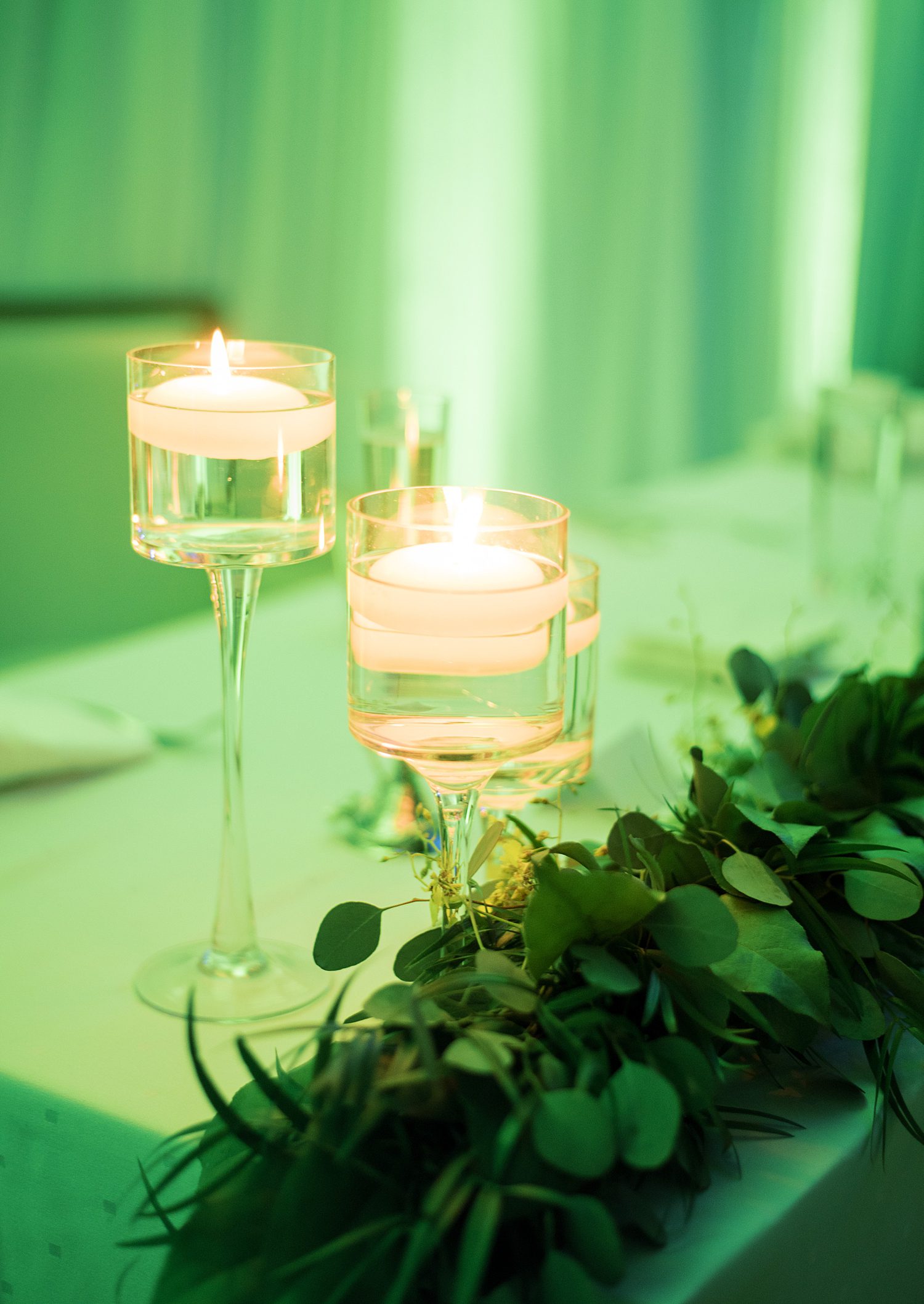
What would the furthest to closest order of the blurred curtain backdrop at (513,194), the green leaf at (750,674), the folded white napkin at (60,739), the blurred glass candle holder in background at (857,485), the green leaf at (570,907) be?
the blurred curtain backdrop at (513,194)
the blurred glass candle holder in background at (857,485)
the folded white napkin at (60,739)
the green leaf at (750,674)
the green leaf at (570,907)

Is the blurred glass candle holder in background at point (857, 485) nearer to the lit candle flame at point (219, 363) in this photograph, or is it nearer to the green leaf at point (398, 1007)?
the lit candle flame at point (219, 363)

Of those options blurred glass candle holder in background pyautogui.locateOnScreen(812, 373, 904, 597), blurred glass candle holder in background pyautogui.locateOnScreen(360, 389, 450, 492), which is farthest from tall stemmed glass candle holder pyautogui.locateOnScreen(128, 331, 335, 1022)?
blurred glass candle holder in background pyautogui.locateOnScreen(812, 373, 904, 597)

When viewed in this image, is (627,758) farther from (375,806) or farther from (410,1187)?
(410,1187)

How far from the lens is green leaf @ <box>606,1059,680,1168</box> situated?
1.32 feet

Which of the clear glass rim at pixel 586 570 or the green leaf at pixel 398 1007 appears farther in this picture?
the clear glass rim at pixel 586 570

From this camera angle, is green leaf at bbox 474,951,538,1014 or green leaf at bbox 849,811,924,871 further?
green leaf at bbox 849,811,924,871

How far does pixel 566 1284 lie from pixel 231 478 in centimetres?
37

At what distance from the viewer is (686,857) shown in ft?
1.90

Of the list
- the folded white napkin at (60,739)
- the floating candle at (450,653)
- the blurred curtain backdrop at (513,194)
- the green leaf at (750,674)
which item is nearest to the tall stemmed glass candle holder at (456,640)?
the floating candle at (450,653)

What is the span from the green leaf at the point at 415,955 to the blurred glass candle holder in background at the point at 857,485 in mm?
1054

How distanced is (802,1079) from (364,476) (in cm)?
65

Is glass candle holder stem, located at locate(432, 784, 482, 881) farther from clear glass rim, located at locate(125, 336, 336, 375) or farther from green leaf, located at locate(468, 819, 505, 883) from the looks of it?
clear glass rim, located at locate(125, 336, 336, 375)

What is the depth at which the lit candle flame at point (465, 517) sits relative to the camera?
0.55 metres

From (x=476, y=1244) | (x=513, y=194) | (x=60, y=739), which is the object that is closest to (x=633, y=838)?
(x=476, y=1244)
